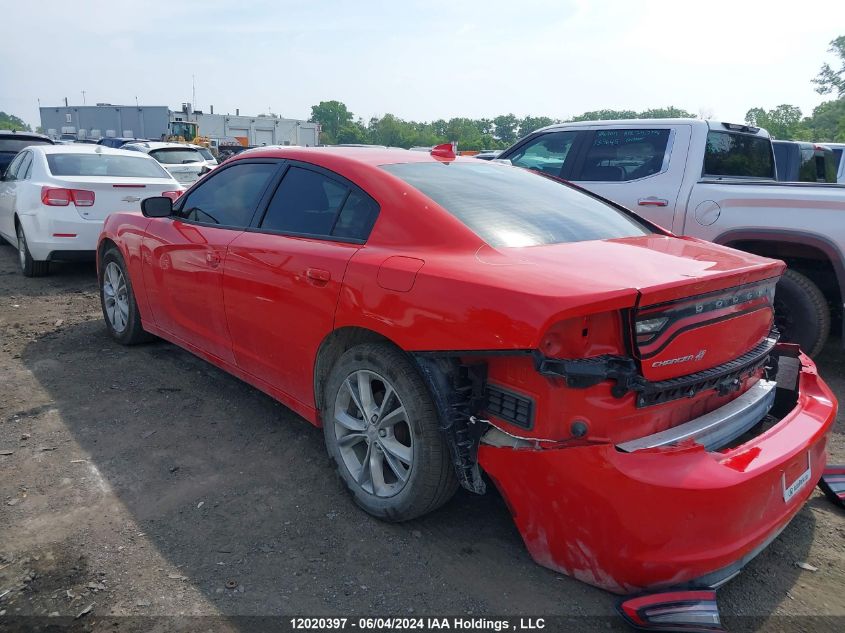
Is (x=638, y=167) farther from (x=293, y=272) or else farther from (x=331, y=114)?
(x=331, y=114)

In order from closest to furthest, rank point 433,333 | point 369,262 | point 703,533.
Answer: point 703,533 → point 433,333 → point 369,262

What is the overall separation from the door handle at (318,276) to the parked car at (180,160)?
42.3ft

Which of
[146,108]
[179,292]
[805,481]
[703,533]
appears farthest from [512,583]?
[146,108]

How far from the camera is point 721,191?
17.1 feet

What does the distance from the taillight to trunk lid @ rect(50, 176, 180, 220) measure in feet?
0.16

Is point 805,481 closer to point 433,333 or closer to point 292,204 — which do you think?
point 433,333

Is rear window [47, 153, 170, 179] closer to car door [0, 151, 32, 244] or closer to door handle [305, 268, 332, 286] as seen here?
car door [0, 151, 32, 244]

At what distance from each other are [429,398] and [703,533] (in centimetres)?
110

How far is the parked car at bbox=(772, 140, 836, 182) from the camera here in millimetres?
Answer: 8781

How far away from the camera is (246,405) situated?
4.26m

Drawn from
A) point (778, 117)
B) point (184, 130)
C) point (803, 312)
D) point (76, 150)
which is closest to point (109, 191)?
point (76, 150)

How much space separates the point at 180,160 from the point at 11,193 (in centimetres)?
782

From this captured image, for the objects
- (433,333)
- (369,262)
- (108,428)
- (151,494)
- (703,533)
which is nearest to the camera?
(703,533)

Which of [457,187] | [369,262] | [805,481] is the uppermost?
[457,187]
